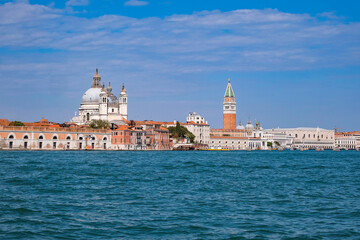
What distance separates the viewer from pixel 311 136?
165375 mm

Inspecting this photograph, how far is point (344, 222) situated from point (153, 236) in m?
4.90

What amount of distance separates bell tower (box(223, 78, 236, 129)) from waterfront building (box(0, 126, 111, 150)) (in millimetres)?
64802

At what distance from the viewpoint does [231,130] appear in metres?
132

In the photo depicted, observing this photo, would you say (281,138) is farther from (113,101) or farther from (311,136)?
(113,101)

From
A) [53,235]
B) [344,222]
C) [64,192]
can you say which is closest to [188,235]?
[53,235]

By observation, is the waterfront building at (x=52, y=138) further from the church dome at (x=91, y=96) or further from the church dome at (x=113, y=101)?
the church dome at (x=91, y=96)

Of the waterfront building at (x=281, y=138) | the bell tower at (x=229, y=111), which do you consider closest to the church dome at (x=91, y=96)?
the bell tower at (x=229, y=111)

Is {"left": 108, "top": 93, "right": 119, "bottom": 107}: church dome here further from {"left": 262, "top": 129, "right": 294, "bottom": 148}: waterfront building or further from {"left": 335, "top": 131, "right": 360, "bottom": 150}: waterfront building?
{"left": 335, "top": 131, "right": 360, "bottom": 150}: waterfront building

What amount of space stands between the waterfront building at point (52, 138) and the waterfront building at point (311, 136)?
96.0 meters

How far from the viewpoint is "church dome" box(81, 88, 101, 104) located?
100500mm

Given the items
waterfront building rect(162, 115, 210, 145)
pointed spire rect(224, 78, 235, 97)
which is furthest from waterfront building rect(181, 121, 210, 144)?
pointed spire rect(224, 78, 235, 97)

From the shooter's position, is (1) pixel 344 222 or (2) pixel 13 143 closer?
(1) pixel 344 222

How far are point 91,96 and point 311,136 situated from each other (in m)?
85.0

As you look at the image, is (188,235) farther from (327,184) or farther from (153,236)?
(327,184)
